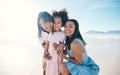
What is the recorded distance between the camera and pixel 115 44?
236 centimetres

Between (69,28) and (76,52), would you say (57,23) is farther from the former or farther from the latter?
(76,52)

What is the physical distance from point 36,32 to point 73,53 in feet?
0.98

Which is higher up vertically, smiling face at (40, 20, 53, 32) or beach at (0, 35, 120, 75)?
smiling face at (40, 20, 53, 32)

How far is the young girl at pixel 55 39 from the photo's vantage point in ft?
7.59

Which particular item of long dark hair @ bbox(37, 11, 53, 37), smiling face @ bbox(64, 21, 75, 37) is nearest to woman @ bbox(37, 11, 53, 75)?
long dark hair @ bbox(37, 11, 53, 37)

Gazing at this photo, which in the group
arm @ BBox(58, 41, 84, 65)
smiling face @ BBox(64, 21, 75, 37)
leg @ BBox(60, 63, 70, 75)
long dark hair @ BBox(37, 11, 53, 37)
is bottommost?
leg @ BBox(60, 63, 70, 75)

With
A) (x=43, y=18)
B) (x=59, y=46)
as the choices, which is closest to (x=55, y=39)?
(x=59, y=46)

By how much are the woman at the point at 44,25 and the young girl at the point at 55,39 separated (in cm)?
3

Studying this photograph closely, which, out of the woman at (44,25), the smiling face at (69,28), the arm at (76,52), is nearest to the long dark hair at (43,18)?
the woman at (44,25)

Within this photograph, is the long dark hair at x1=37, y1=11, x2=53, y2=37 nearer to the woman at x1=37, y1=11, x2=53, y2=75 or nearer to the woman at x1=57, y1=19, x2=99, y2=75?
the woman at x1=37, y1=11, x2=53, y2=75

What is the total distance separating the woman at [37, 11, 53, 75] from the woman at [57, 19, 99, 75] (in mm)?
116

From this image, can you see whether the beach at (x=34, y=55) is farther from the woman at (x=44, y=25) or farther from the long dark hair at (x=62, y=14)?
the long dark hair at (x=62, y=14)

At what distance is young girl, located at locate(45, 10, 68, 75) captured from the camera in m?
2.31

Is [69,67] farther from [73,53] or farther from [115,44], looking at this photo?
[115,44]
